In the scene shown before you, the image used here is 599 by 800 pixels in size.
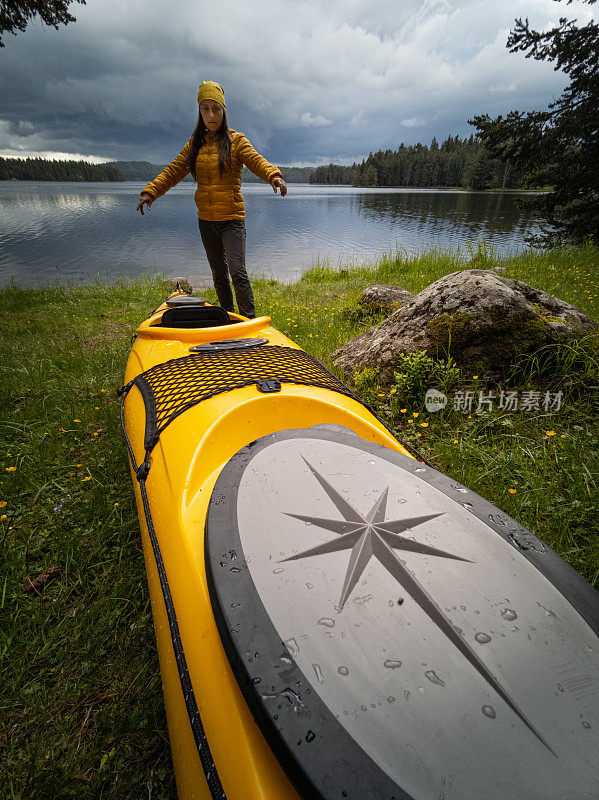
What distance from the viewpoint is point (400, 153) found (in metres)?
80.7

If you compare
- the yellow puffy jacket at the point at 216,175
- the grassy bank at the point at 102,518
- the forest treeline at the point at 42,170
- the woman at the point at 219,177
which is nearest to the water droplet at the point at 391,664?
the grassy bank at the point at 102,518

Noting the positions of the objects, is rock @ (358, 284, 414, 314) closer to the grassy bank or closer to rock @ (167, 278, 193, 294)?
the grassy bank

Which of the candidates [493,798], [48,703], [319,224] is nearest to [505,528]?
[493,798]

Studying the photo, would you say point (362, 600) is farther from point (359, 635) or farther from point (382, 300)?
point (382, 300)

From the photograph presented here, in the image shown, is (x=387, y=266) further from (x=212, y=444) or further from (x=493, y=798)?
(x=493, y=798)

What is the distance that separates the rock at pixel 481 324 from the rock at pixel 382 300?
1.57 meters

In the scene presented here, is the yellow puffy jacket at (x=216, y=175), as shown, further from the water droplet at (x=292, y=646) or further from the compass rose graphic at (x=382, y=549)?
the water droplet at (x=292, y=646)

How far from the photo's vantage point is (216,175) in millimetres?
3695

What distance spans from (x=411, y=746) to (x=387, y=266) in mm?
8508

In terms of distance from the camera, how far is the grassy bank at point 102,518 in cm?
109

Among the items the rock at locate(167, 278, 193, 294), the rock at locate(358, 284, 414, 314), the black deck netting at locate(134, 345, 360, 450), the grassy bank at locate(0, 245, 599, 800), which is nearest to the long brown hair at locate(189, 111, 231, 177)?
the grassy bank at locate(0, 245, 599, 800)

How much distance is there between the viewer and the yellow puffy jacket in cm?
361

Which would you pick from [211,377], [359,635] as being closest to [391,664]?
[359,635]

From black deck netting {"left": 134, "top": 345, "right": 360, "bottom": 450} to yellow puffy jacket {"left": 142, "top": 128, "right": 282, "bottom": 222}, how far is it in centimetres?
245
